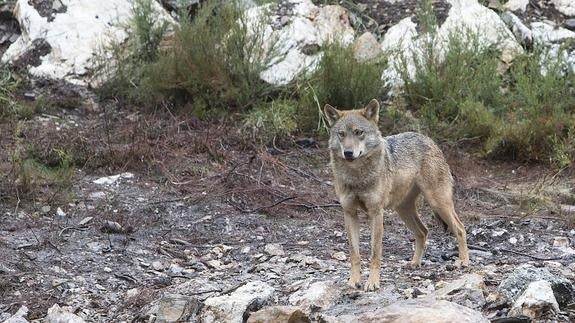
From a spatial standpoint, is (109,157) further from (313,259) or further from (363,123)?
(363,123)

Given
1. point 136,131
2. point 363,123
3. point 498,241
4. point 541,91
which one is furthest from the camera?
point 541,91

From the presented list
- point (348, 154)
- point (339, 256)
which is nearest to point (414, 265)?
point (339, 256)

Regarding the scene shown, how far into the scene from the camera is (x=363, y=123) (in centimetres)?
690

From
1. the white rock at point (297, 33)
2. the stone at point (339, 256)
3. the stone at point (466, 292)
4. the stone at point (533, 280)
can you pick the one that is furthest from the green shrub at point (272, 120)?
A: the stone at point (533, 280)

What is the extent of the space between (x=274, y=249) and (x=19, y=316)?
8.00ft

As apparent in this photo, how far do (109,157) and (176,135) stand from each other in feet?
3.46

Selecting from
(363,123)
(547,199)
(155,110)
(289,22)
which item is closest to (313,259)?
(363,123)

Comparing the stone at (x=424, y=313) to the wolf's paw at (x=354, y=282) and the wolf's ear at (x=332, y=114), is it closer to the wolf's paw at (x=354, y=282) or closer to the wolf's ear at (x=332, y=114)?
the wolf's paw at (x=354, y=282)

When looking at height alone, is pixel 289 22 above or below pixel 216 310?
above

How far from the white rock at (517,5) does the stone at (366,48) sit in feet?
8.09

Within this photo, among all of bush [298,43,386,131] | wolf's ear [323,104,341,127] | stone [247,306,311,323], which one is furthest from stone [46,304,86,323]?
bush [298,43,386,131]

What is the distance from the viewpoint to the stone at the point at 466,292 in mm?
6176

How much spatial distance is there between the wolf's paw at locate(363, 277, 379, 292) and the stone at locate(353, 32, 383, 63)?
5.84 metres

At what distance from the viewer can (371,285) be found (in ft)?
22.0
